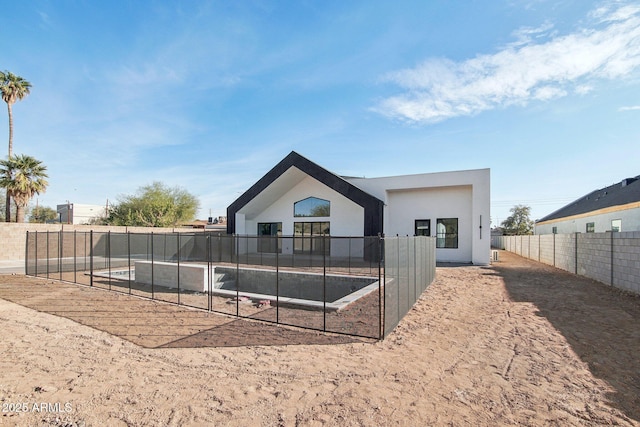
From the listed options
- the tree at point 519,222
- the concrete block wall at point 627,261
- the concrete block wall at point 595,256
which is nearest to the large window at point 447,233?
the concrete block wall at point 595,256

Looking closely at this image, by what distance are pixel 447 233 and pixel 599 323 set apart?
493 inches

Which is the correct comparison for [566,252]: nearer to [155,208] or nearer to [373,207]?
[373,207]

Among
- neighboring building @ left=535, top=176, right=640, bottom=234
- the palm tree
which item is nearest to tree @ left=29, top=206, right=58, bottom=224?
the palm tree

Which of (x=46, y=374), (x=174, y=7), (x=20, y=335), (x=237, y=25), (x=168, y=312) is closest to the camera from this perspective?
(x=46, y=374)

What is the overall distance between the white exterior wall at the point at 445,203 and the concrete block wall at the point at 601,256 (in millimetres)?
3452

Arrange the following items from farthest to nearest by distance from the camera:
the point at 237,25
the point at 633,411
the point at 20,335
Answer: the point at 237,25, the point at 20,335, the point at 633,411

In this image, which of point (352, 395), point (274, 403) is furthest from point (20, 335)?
point (352, 395)

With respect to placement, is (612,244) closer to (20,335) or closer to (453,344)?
(453,344)

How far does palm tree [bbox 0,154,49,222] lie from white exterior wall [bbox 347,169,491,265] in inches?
924

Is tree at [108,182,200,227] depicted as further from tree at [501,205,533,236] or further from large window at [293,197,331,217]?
tree at [501,205,533,236]

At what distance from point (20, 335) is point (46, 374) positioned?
250 centimetres

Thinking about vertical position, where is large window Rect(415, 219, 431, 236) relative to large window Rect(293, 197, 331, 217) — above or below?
below

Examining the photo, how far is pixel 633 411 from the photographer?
331 cm

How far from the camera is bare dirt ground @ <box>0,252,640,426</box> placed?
330 cm
